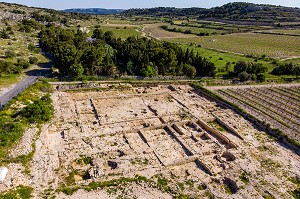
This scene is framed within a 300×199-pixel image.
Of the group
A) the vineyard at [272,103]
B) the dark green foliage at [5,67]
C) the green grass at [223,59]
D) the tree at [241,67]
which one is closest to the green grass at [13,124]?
the dark green foliage at [5,67]

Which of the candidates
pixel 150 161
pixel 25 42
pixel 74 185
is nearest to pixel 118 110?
pixel 150 161

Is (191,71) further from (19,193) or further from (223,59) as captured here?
(19,193)

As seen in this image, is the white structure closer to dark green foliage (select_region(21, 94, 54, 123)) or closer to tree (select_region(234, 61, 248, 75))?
dark green foliage (select_region(21, 94, 54, 123))

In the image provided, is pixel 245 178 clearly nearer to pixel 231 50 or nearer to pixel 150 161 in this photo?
pixel 150 161

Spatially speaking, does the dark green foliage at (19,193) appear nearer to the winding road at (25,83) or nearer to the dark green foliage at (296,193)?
the winding road at (25,83)

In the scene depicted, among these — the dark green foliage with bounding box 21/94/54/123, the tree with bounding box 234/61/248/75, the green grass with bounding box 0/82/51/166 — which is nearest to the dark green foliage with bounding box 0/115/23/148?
the green grass with bounding box 0/82/51/166
